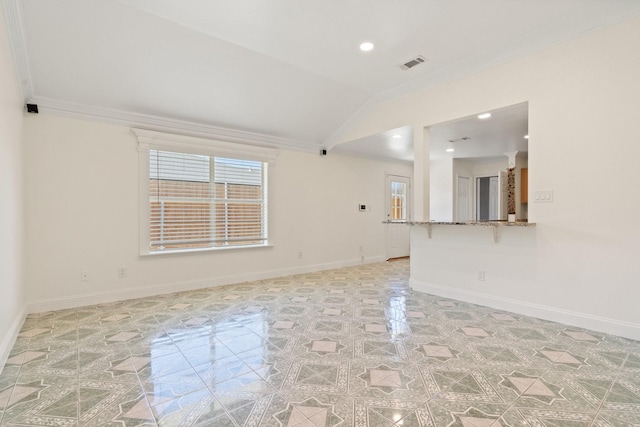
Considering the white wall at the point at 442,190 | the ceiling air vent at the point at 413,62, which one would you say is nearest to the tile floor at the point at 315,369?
the ceiling air vent at the point at 413,62

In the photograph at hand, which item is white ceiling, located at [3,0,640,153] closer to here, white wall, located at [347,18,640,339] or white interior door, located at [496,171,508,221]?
white wall, located at [347,18,640,339]

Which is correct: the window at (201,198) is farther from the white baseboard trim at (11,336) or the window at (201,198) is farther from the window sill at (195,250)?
the white baseboard trim at (11,336)

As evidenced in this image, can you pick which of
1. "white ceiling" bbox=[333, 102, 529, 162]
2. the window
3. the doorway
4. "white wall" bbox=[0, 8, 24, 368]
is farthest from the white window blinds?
the doorway

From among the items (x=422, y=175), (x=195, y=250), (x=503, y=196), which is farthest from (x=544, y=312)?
(x=195, y=250)

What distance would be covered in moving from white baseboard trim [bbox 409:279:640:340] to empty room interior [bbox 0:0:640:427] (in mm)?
18

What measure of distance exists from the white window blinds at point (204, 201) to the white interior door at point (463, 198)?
189 inches

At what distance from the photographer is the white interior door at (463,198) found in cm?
751

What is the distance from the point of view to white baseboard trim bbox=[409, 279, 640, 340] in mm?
2738

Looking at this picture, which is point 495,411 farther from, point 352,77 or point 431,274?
point 352,77

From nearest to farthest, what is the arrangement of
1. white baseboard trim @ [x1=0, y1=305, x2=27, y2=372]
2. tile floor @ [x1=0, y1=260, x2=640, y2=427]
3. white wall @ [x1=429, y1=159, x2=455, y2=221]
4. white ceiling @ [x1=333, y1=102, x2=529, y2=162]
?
1. tile floor @ [x1=0, y1=260, x2=640, y2=427]
2. white baseboard trim @ [x1=0, y1=305, x2=27, y2=372]
3. white ceiling @ [x1=333, y1=102, x2=529, y2=162]
4. white wall @ [x1=429, y1=159, x2=455, y2=221]

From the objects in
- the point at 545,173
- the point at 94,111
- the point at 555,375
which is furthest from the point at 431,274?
the point at 94,111

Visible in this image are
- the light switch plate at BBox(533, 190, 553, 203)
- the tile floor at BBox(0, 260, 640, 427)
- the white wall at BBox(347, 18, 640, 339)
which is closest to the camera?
the tile floor at BBox(0, 260, 640, 427)

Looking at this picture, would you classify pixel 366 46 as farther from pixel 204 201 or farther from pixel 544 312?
pixel 544 312

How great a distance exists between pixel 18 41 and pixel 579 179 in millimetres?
5233
